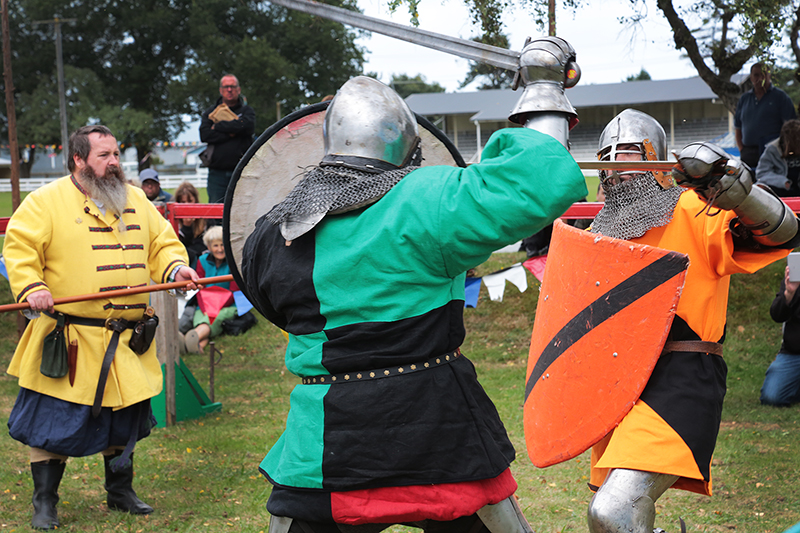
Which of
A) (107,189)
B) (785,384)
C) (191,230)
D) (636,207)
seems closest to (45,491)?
(107,189)

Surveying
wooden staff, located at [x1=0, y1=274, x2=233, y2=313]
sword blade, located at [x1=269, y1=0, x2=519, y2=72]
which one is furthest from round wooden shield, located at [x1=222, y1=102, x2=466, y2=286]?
wooden staff, located at [x1=0, y1=274, x2=233, y2=313]

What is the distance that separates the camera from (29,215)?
157 inches

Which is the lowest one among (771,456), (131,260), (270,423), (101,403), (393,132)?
(270,423)

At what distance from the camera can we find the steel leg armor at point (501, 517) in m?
2.24

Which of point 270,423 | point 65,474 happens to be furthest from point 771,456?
point 65,474

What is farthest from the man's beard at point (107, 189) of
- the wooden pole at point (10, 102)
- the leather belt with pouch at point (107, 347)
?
the wooden pole at point (10, 102)

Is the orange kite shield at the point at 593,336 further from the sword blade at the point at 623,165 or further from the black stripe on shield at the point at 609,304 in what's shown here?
the sword blade at the point at 623,165

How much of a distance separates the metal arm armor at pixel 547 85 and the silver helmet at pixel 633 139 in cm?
94

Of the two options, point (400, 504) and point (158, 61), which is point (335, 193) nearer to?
point (400, 504)

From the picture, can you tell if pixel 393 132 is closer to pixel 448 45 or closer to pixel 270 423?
pixel 448 45

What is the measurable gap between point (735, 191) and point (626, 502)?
40.0 inches

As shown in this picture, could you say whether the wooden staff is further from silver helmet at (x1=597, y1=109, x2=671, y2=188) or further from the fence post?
silver helmet at (x1=597, y1=109, x2=671, y2=188)

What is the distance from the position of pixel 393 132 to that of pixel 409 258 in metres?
0.38

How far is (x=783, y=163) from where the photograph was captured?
291 inches
